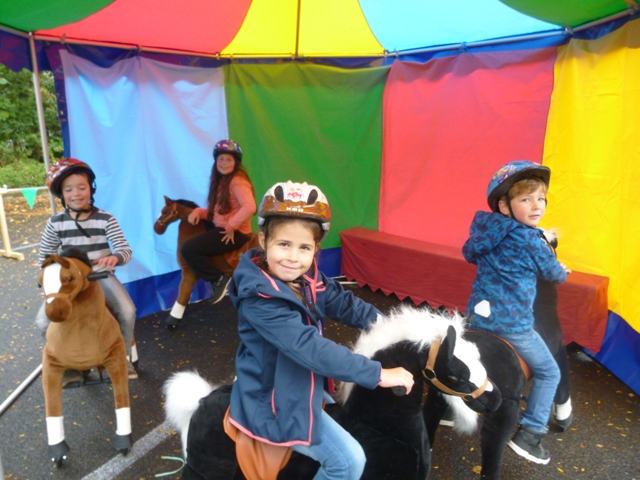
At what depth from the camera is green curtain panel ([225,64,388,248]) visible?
463cm

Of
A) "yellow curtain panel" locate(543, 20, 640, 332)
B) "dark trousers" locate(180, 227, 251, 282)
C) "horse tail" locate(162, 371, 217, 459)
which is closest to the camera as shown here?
"horse tail" locate(162, 371, 217, 459)

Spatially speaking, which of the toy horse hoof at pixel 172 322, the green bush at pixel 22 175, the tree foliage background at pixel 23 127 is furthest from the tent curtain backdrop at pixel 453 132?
the tree foliage background at pixel 23 127

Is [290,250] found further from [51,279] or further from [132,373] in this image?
[132,373]

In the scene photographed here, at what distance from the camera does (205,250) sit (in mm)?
3799

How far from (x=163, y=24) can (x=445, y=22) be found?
2.35m

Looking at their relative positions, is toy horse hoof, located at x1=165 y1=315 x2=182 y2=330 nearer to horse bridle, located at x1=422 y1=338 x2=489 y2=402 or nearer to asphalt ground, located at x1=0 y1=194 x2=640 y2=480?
asphalt ground, located at x1=0 y1=194 x2=640 y2=480

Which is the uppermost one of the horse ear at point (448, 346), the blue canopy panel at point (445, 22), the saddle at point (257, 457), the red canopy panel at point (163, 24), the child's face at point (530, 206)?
the blue canopy panel at point (445, 22)

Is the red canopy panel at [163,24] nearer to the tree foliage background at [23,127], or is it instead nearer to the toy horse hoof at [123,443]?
the toy horse hoof at [123,443]

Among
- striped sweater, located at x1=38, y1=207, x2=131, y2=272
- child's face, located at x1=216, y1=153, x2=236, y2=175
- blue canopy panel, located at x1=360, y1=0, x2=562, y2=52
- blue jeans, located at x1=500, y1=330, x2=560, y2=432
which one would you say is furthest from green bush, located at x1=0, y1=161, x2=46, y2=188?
blue jeans, located at x1=500, y1=330, x2=560, y2=432

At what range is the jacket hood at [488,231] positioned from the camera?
2.31 metres

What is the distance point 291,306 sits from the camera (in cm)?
158

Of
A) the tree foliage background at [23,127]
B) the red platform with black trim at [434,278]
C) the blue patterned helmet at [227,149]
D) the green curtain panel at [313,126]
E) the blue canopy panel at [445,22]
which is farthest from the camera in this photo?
the tree foliage background at [23,127]

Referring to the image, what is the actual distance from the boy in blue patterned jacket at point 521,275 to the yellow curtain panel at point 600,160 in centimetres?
110

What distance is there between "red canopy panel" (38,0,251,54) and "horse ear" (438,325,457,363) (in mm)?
3045
